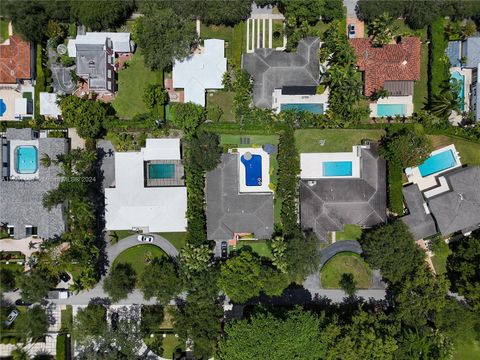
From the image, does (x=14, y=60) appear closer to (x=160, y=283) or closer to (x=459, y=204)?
(x=160, y=283)

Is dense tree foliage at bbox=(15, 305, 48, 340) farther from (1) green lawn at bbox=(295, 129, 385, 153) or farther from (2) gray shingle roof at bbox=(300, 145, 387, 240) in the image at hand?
(1) green lawn at bbox=(295, 129, 385, 153)

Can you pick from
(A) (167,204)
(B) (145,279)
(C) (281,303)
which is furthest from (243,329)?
(A) (167,204)

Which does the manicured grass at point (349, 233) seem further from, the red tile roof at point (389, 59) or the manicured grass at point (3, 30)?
the manicured grass at point (3, 30)

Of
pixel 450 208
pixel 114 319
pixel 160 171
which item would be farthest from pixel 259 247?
pixel 450 208

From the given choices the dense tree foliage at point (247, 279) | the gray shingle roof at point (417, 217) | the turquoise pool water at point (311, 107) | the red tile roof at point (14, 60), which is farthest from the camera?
the turquoise pool water at point (311, 107)

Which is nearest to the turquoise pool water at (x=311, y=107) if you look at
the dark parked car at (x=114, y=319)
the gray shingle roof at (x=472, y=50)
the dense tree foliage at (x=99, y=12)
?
the gray shingle roof at (x=472, y=50)
